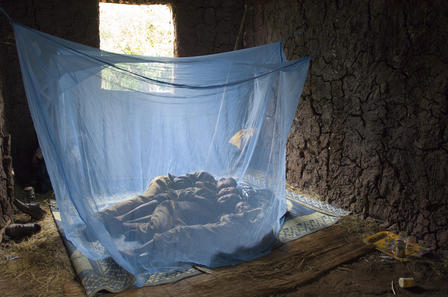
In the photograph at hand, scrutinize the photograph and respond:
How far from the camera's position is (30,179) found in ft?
10.1

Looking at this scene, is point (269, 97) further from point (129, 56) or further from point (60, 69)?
point (60, 69)

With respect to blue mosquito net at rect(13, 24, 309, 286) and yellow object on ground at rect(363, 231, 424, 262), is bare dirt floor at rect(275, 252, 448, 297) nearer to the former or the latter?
yellow object on ground at rect(363, 231, 424, 262)

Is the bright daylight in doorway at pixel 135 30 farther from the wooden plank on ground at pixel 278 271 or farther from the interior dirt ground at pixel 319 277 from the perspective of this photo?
the wooden plank on ground at pixel 278 271

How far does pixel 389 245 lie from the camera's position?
82.0 inches

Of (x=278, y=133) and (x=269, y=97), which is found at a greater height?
(x=269, y=97)

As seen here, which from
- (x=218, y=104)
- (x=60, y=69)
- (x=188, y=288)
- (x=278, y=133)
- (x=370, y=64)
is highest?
(x=370, y=64)

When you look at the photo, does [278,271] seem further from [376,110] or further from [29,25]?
[29,25]

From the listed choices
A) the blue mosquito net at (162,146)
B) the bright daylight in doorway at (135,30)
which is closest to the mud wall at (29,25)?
the blue mosquito net at (162,146)

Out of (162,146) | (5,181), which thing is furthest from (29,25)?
(162,146)

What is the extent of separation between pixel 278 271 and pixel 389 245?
815 mm

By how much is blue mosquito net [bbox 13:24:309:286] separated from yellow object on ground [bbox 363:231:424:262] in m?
0.63

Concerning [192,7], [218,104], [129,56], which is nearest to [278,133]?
[218,104]

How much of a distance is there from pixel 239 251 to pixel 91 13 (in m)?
2.75

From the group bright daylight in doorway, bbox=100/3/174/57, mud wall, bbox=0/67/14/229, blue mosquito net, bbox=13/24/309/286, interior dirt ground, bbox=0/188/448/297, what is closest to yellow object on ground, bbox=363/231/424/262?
interior dirt ground, bbox=0/188/448/297
